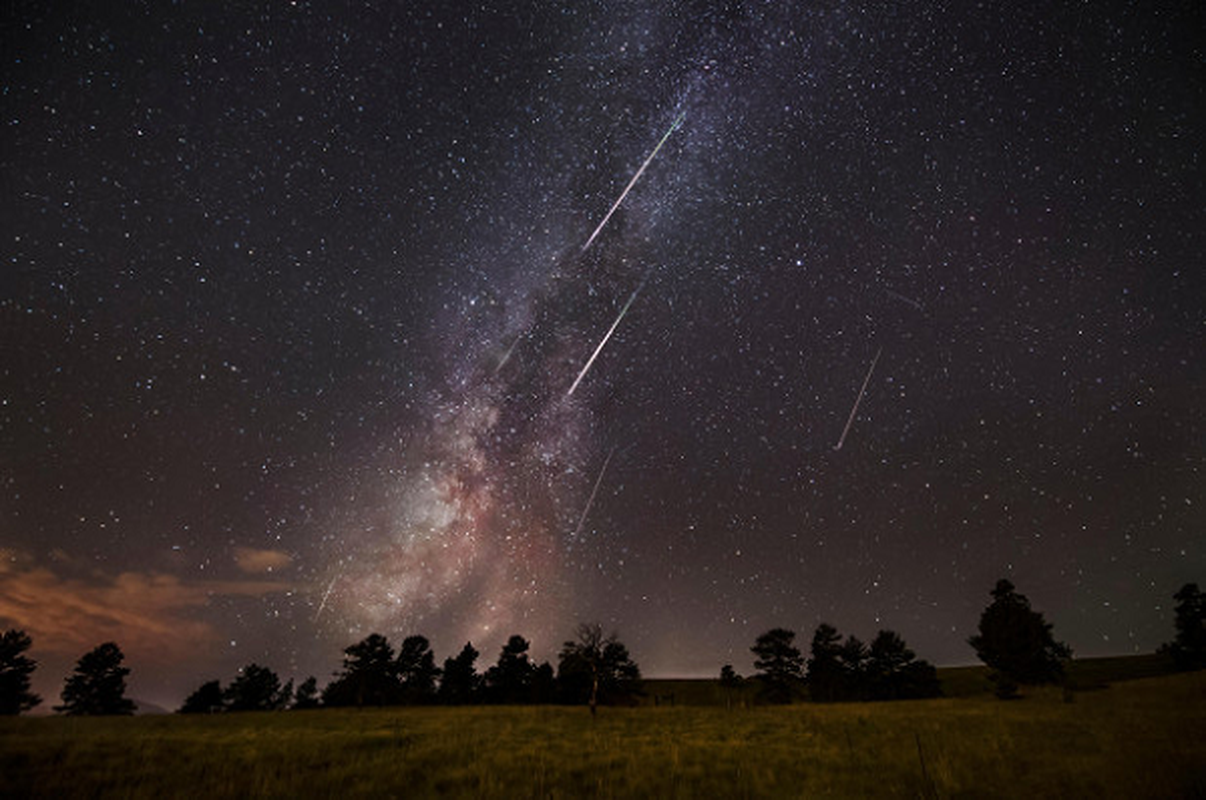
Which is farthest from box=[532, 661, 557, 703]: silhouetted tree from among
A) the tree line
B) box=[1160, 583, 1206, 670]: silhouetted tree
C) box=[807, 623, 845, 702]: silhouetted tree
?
box=[1160, 583, 1206, 670]: silhouetted tree

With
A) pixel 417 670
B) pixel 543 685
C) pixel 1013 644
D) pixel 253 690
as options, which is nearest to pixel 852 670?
pixel 1013 644

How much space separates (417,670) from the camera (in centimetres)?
6969

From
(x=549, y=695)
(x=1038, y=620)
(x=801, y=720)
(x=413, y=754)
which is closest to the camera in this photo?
(x=413, y=754)

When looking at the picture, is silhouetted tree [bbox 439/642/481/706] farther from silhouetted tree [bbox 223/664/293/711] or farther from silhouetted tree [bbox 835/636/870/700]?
silhouetted tree [bbox 835/636/870/700]

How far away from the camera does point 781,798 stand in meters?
9.54

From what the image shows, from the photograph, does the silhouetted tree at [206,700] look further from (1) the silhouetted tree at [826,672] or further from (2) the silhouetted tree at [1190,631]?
(2) the silhouetted tree at [1190,631]

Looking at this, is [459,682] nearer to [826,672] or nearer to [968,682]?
[826,672]

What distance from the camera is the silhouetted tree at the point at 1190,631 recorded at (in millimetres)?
49656

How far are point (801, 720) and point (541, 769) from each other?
1838 cm

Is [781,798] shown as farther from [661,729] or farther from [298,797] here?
[661,729]

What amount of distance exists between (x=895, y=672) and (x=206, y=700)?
280ft

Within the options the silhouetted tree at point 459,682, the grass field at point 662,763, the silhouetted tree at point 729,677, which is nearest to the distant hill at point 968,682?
the silhouetted tree at point 729,677

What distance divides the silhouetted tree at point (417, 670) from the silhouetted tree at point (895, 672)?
2260 inches

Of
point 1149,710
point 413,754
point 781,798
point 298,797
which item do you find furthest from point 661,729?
point 1149,710
